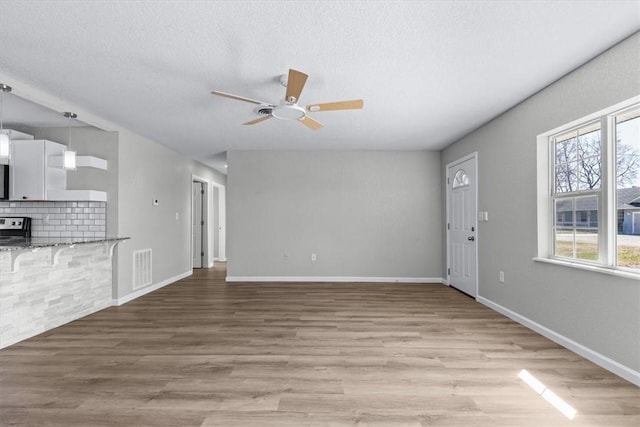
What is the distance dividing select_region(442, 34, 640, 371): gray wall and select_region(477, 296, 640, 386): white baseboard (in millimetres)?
40

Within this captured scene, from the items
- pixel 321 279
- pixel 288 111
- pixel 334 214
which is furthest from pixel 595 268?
pixel 321 279

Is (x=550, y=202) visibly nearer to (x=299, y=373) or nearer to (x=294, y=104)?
(x=294, y=104)

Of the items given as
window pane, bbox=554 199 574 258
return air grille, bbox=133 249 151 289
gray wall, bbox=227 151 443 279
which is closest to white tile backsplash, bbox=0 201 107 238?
return air grille, bbox=133 249 151 289

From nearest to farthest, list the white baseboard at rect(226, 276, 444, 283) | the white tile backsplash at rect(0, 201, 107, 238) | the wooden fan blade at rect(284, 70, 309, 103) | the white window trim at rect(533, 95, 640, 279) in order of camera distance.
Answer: the wooden fan blade at rect(284, 70, 309, 103) < the white window trim at rect(533, 95, 640, 279) < the white tile backsplash at rect(0, 201, 107, 238) < the white baseboard at rect(226, 276, 444, 283)

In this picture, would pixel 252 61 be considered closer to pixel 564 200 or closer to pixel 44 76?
pixel 44 76

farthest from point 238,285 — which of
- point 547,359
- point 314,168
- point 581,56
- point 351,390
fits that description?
point 581,56

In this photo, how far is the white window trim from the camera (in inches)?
101

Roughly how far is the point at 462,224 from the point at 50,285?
17.9 feet

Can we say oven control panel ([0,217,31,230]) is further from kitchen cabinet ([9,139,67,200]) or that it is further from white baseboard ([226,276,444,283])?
white baseboard ([226,276,444,283])

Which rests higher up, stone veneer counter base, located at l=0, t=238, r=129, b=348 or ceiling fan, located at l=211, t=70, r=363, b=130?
ceiling fan, located at l=211, t=70, r=363, b=130

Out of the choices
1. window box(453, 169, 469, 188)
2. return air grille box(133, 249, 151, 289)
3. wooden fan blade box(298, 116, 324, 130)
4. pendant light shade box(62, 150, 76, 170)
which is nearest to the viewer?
wooden fan blade box(298, 116, 324, 130)

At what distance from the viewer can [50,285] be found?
11.4 ft

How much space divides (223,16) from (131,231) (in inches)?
148

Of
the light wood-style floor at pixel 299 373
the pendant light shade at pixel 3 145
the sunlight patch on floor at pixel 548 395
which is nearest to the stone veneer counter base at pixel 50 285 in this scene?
the light wood-style floor at pixel 299 373
